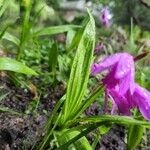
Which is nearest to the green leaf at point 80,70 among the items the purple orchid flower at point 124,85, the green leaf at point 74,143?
the green leaf at point 74,143

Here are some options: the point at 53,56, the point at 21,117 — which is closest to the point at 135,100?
the point at 21,117

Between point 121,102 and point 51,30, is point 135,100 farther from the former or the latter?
point 51,30

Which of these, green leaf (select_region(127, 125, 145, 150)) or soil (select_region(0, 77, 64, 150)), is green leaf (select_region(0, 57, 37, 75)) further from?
green leaf (select_region(127, 125, 145, 150))

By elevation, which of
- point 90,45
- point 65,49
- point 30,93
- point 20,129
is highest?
point 65,49

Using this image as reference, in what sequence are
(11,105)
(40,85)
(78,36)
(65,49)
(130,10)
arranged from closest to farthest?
(11,105) < (40,85) < (78,36) < (65,49) < (130,10)

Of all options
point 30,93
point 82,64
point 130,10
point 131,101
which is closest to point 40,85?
point 30,93

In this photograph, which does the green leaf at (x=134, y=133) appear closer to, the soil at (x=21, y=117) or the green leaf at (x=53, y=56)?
the soil at (x=21, y=117)

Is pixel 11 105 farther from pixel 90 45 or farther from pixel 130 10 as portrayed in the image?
pixel 130 10
